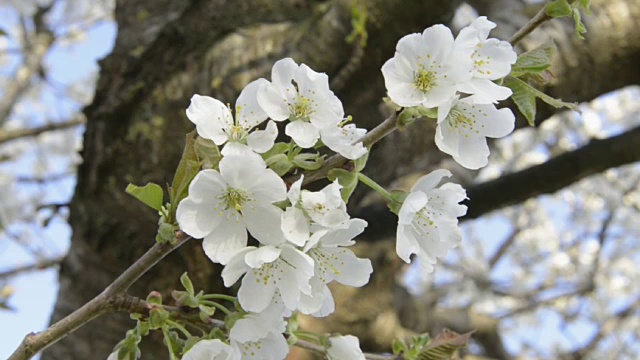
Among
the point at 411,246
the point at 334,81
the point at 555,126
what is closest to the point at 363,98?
the point at 334,81

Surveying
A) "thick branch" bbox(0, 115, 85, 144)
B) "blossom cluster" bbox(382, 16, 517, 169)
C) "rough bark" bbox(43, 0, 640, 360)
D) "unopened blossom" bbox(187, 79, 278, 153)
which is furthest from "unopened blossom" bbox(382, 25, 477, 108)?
"thick branch" bbox(0, 115, 85, 144)

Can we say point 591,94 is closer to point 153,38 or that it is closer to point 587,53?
point 587,53

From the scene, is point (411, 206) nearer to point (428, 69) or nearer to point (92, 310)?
point (428, 69)

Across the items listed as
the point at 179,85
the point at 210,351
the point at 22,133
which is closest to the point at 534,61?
the point at 210,351

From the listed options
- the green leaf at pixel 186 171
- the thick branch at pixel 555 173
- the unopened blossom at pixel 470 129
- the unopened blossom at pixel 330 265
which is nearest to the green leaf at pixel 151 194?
the green leaf at pixel 186 171

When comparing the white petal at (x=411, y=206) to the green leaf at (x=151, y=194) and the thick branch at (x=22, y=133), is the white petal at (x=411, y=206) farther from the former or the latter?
the thick branch at (x=22, y=133)

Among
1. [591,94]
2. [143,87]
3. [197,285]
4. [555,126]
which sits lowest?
[555,126]

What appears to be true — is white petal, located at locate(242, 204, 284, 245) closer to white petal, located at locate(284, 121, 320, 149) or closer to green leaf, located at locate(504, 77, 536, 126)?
white petal, located at locate(284, 121, 320, 149)

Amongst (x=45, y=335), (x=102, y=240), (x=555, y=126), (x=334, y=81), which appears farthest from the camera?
(x=555, y=126)
